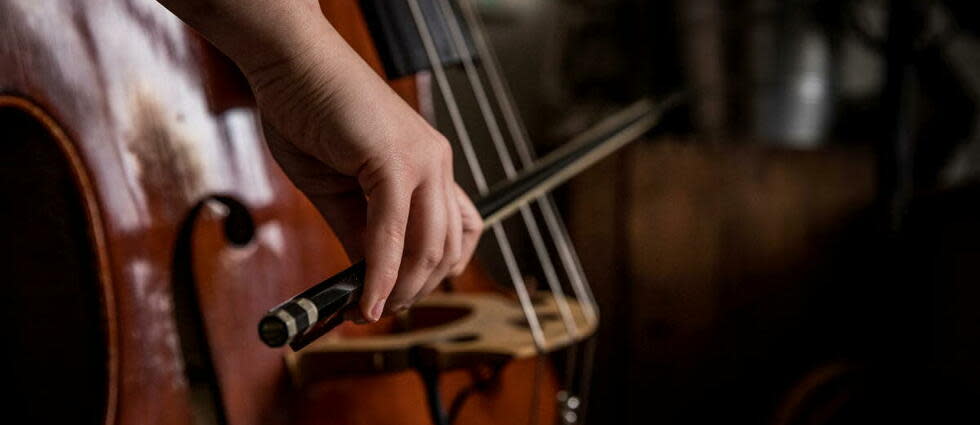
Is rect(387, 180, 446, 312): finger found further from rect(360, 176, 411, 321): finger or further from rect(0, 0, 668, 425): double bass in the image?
rect(0, 0, 668, 425): double bass

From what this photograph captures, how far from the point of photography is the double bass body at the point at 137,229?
452 mm

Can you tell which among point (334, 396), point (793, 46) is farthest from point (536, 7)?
point (334, 396)

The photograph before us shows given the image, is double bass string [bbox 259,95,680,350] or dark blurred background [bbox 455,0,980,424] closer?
double bass string [bbox 259,95,680,350]

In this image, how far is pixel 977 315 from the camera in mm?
960

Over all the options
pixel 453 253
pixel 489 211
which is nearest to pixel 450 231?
pixel 453 253

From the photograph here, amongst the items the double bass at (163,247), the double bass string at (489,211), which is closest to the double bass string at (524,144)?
the double bass string at (489,211)

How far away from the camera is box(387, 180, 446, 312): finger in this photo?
0.37 m

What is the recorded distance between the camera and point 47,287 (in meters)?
0.48

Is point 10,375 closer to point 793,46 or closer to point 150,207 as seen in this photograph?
point 150,207

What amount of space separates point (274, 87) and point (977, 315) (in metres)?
0.92

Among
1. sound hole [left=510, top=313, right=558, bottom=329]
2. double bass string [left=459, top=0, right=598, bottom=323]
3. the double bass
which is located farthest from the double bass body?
double bass string [left=459, top=0, right=598, bottom=323]

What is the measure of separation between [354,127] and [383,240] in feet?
0.16

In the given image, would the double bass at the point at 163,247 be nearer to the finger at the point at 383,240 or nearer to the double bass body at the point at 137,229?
the double bass body at the point at 137,229

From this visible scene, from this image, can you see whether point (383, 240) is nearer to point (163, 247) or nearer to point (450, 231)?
point (450, 231)
